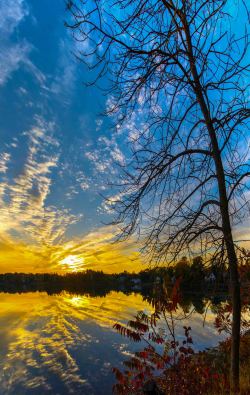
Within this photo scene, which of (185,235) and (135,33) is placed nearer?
(135,33)

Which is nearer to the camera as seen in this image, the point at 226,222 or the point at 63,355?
the point at 226,222

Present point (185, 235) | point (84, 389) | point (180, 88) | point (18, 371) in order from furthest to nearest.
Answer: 1. point (18, 371)
2. point (84, 389)
3. point (185, 235)
4. point (180, 88)

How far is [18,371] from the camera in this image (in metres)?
19.6

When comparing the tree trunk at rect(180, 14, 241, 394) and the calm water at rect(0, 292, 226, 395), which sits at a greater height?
the tree trunk at rect(180, 14, 241, 394)

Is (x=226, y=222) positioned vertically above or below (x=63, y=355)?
above

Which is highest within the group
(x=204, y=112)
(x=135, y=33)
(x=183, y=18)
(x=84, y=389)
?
(x=183, y=18)

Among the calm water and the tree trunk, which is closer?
the tree trunk

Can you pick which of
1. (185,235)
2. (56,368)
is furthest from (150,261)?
(56,368)

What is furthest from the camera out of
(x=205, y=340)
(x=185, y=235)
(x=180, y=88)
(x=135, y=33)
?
(x=205, y=340)

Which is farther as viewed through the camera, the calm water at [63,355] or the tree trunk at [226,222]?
the calm water at [63,355]

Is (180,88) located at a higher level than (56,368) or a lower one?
higher

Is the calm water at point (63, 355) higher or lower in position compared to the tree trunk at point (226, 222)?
lower

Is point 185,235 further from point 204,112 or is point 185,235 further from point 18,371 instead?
point 18,371

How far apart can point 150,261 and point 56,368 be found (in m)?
15.4
